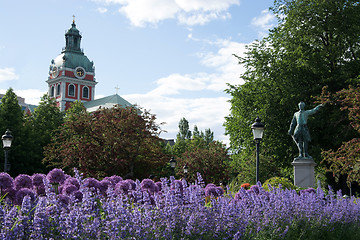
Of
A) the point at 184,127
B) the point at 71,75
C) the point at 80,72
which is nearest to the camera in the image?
the point at 184,127

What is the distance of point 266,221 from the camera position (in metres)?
6.73

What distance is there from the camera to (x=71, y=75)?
319 ft

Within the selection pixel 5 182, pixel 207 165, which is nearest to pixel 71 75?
pixel 207 165

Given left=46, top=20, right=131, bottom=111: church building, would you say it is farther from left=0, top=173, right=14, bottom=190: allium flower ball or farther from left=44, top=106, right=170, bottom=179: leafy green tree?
left=0, top=173, right=14, bottom=190: allium flower ball

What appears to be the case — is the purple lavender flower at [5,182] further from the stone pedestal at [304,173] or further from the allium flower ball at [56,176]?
the stone pedestal at [304,173]

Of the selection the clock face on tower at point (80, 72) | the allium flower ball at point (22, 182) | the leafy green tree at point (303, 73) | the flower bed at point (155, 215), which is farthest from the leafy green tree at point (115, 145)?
the clock face on tower at point (80, 72)

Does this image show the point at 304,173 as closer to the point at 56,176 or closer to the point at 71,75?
the point at 56,176

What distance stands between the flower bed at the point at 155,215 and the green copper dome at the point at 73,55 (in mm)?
93775

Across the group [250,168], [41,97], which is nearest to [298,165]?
[250,168]

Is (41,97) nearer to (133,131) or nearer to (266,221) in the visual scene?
(133,131)

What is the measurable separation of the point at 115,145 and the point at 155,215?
18.7 metres

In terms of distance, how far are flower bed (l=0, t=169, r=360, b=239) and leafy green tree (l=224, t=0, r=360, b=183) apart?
47.9 feet

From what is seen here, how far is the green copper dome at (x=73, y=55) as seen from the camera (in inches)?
3866

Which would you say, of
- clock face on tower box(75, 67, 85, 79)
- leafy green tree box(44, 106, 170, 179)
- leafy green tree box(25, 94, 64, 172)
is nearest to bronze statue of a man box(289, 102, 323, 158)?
leafy green tree box(44, 106, 170, 179)
